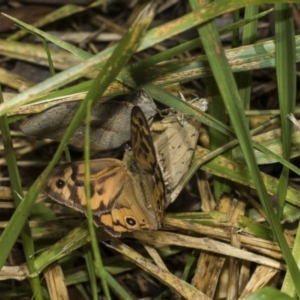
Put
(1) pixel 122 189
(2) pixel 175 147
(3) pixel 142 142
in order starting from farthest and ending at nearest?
1. (2) pixel 175 147
2. (1) pixel 122 189
3. (3) pixel 142 142

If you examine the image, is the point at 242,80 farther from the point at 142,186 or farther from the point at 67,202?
the point at 67,202

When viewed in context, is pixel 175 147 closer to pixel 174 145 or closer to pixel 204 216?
pixel 174 145

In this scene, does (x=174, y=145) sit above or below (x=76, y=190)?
above

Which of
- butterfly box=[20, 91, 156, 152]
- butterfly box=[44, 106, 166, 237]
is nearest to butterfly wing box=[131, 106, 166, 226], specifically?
butterfly box=[44, 106, 166, 237]

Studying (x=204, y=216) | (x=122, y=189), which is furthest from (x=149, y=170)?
(x=204, y=216)

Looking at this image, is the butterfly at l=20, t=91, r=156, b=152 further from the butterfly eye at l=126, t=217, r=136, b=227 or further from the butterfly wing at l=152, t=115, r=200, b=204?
the butterfly eye at l=126, t=217, r=136, b=227

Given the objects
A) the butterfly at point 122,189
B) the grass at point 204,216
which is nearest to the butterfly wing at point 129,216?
the butterfly at point 122,189

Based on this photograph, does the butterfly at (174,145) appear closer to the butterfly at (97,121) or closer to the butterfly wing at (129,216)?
the butterfly at (97,121)
